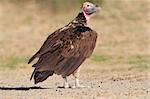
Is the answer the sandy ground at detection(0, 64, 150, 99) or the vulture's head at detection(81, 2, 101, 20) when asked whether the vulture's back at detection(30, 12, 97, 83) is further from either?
the vulture's head at detection(81, 2, 101, 20)

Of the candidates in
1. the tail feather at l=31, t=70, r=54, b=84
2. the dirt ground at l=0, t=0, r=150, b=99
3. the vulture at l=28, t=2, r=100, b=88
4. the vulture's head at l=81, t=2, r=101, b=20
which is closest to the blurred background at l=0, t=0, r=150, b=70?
the dirt ground at l=0, t=0, r=150, b=99

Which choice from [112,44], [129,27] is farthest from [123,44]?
[129,27]

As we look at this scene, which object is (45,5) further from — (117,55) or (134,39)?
(117,55)

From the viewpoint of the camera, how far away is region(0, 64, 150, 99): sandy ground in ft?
43.3

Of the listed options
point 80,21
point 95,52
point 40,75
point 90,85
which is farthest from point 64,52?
point 95,52

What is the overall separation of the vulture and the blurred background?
5.30 m

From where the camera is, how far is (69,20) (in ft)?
110

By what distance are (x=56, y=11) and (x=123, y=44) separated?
982 cm

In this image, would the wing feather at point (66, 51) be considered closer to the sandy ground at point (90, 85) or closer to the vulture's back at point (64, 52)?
the vulture's back at point (64, 52)

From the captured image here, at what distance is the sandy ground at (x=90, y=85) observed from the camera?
43.3ft

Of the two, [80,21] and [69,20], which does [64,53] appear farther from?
[69,20]

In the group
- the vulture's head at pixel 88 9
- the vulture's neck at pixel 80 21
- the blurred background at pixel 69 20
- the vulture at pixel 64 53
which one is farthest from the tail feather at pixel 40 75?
the blurred background at pixel 69 20

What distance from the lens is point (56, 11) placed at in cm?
3600

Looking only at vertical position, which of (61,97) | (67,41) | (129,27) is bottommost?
(61,97)
